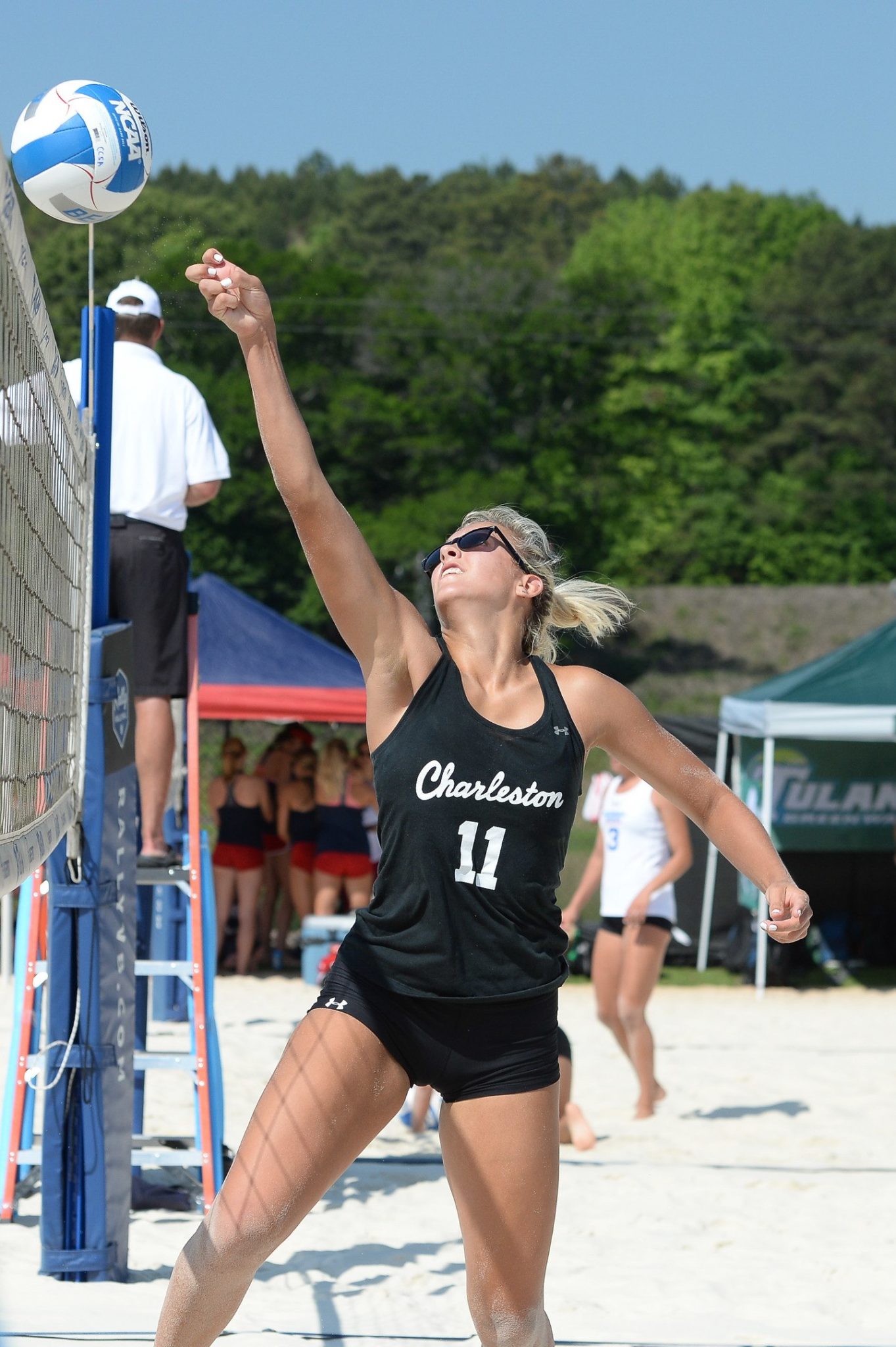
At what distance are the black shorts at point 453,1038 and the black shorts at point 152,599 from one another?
237 cm

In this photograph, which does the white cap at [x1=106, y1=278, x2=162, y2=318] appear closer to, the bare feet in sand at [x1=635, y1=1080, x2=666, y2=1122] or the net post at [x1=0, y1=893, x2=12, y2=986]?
the bare feet in sand at [x1=635, y1=1080, x2=666, y2=1122]

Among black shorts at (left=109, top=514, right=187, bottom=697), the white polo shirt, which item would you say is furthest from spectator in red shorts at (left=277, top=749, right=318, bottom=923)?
the white polo shirt

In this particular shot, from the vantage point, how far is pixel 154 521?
502 centimetres

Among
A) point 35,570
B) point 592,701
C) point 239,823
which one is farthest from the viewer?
point 239,823

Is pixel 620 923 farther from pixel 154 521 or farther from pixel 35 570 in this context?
pixel 35 570

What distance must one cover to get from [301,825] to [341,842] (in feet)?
2.16

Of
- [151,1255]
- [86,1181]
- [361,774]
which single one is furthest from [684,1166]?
[361,774]

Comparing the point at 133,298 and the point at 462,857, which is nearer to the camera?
the point at 462,857

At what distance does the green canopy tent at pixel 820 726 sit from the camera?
1192cm

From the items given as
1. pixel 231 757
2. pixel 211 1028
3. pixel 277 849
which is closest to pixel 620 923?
pixel 211 1028

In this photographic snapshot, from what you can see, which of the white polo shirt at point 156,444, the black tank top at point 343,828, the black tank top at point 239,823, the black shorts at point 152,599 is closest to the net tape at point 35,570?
the black shorts at point 152,599

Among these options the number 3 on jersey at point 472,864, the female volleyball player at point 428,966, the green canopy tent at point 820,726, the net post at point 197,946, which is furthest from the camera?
the green canopy tent at point 820,726

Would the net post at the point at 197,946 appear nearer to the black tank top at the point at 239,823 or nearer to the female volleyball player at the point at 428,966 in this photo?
the female volleyball player at the point at 428,966

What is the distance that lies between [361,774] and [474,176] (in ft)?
229
